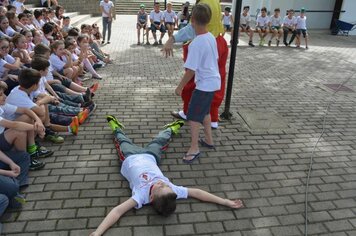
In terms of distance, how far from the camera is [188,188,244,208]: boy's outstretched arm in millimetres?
3338

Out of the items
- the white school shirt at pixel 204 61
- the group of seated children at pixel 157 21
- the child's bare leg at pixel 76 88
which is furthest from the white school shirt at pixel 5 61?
the group of seated children at pixel 157 21

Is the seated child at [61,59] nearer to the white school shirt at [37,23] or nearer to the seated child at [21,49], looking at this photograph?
the seated child at [21,49]

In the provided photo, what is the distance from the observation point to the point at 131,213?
321cm

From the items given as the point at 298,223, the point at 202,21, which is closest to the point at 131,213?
the point at 298,223

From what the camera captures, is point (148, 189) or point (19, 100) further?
point (19, 100)

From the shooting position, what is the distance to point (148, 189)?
10.6ft

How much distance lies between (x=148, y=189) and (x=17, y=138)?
1.61 meters

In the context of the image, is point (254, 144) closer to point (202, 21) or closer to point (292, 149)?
point (292, 149)

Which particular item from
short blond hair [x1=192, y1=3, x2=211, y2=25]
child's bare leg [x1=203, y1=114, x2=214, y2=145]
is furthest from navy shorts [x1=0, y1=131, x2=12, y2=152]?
short blond hair [x1=192, y1=3, x2=211, y2=25]

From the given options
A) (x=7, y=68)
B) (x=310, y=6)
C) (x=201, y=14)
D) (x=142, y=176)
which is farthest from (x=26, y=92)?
(x=310, y=6)

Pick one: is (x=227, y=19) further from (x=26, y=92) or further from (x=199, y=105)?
(x=26, y=92)

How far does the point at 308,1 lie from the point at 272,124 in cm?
1521

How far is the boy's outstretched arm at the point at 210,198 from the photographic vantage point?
3.34 meters

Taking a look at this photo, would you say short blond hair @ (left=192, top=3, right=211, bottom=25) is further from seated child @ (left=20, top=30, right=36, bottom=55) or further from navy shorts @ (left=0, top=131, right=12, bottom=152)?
seated child @ (left=20, top=30, right=36, bottom=55)
